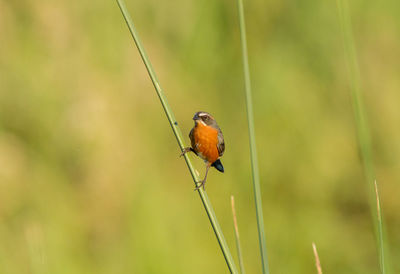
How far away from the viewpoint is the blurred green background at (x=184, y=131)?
3822 mm

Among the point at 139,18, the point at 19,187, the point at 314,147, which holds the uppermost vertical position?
the point at 139,18

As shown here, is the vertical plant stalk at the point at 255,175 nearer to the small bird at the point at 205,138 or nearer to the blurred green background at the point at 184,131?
the small bird at the point at 205,138

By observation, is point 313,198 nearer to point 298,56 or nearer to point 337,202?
point 337,202

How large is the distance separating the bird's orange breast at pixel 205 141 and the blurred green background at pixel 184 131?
694 mm

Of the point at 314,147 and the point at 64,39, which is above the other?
the point at 64,39

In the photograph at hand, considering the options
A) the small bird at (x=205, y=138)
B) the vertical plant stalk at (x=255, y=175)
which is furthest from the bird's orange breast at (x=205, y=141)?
the vertical plant stalk at (x=255, y=175)

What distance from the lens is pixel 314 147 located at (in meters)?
4.37

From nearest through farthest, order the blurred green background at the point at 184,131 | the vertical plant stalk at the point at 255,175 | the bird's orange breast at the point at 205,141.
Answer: the vertical plant stalk at the point at 255,175
the bird's orange breast at the point at 205,141
the blurred green background at the point at 184,131

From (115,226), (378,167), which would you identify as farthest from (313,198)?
(115,226)

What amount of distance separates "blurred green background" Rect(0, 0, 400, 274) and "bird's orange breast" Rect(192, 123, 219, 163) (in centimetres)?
69

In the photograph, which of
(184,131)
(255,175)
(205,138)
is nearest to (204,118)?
(205,138)

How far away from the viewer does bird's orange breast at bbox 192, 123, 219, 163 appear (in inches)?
128

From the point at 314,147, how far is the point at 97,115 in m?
1.64

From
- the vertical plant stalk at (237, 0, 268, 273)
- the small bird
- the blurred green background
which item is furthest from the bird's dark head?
the vertical plant stalk at (237, 0, 268, 273)
